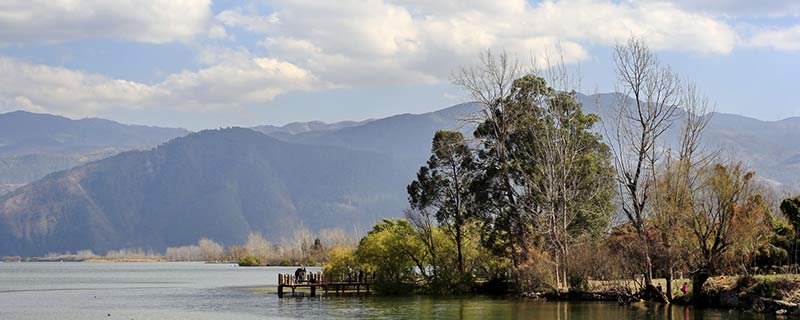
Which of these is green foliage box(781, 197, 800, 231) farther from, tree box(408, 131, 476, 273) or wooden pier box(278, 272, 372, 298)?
wooden pier box(278, 272, 372, 298)

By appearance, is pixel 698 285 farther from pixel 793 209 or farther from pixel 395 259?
pixel 395 259

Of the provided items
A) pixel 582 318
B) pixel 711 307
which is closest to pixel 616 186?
pixel 711 307

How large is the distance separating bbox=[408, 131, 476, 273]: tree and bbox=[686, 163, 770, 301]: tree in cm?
1972

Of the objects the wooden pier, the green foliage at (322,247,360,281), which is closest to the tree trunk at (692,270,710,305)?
the wooden pier

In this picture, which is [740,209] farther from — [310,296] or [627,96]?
[310,296]

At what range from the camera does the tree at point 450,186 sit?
6325 centimetres

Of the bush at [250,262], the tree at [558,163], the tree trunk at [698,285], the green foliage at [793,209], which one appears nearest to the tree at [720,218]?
the tree trunk at [698,285]

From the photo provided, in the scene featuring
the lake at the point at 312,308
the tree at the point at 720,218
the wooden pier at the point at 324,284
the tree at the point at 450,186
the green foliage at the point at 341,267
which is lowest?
the lake at the point at 312,308

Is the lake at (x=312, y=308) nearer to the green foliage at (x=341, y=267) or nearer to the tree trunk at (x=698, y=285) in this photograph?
the tree trunk at (x=698, y=285)

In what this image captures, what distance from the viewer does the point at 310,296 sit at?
64.8m

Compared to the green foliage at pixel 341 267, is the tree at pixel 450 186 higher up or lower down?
higher up

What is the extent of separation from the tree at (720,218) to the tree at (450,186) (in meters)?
19.7

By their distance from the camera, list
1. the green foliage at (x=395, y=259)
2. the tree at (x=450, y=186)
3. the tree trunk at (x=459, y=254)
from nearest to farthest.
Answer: the tree trunk at (x=459, y=254)
the tree at (x=450, y=186)
the green foliage at (x=395, y=259)

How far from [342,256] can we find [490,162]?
14.2 m
